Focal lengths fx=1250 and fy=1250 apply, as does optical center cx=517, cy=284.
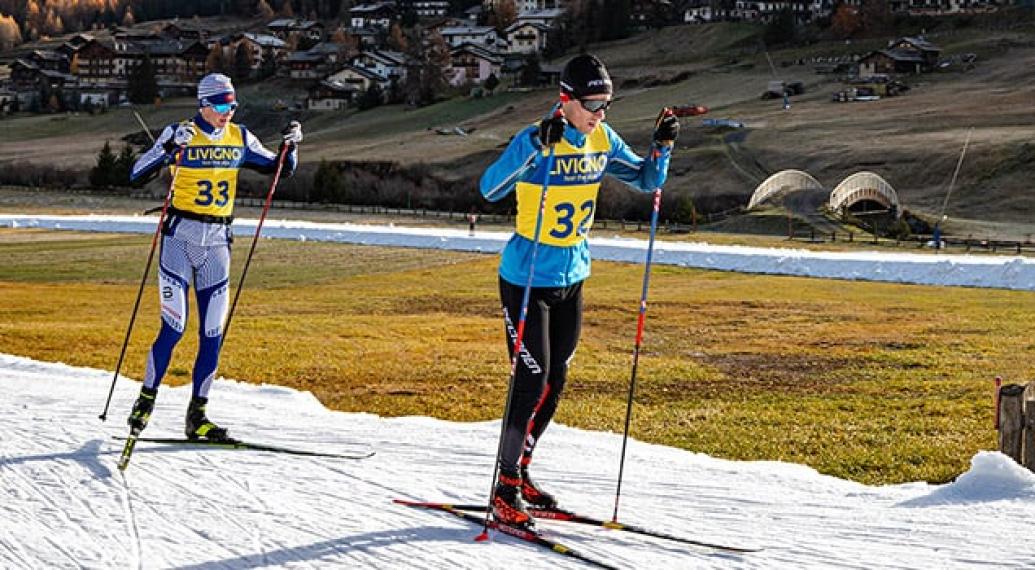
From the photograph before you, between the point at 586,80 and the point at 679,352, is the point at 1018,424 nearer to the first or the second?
the point at 586,80

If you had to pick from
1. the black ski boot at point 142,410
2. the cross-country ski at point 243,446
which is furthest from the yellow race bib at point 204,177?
the cross-country ski at point 243,446

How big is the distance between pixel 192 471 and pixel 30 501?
135cm

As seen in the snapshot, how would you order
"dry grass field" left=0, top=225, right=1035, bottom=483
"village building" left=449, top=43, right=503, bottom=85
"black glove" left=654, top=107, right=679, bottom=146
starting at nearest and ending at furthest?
"black glove" left=654, top=107, right=679, bottom=146 < "dry grass field" left=0, top=225, right=1035, bottom=483 < "village building" left=449, top=43, right=503, bottom=85

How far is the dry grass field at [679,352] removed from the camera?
602 inches

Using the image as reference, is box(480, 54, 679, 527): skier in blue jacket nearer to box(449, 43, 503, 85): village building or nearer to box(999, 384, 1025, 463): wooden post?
box(999, 384, 1025, 463): wooden post

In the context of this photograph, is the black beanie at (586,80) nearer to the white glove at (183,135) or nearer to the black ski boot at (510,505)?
the black ski boot at (510,505)

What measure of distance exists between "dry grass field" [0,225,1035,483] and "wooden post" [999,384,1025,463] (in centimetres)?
201

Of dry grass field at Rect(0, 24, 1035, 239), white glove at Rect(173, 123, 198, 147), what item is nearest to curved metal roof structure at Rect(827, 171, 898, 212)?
dry grass field at Rect(0, 24, 1035, 239)

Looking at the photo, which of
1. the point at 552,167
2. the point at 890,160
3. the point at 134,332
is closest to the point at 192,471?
the point at 552,167

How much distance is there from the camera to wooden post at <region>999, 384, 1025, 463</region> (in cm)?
1040

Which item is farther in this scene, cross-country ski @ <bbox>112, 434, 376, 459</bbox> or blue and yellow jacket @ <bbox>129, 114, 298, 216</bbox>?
blue and yellow jacket @ <bbox>129, 114, 298, 216</bbox>

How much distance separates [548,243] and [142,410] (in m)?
4.63

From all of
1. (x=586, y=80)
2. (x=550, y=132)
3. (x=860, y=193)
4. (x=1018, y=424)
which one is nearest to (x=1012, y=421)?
(x=1018, y=424)

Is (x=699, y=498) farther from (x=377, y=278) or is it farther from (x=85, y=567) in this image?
(x=377, y=278)
